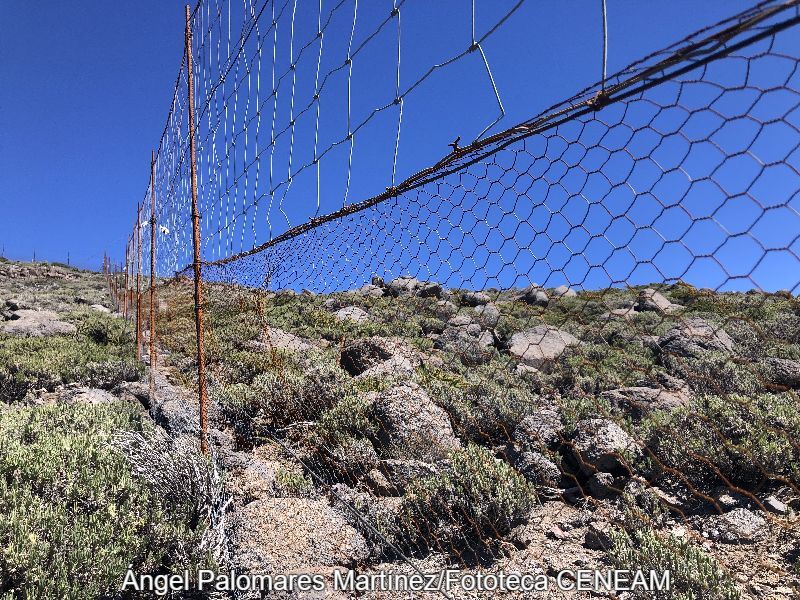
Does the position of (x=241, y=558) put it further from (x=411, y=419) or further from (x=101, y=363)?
(x=101, y=363)

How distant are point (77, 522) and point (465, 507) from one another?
2.59 metres

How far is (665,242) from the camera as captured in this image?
1.96m

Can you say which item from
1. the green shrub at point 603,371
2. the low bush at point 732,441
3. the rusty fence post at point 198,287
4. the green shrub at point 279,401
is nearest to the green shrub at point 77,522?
the rusty fence post at point 198,287

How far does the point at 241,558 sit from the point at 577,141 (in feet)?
10.3

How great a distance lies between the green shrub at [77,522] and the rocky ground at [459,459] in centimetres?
2

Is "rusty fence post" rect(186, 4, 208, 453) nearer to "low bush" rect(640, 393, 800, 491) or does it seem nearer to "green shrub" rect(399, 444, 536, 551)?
"green shrub" rect(399, 444, 536, 551)

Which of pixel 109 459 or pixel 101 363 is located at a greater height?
pixel 101 363

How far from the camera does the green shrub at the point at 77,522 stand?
99.9 inches

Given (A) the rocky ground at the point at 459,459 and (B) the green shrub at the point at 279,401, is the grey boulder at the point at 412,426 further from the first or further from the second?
(B) the green shrub at the point at 279,401

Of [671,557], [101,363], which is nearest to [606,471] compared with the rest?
[671,557]

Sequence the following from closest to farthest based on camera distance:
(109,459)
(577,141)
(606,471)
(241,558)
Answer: (577,141) < (241,558) < (109,459) < (606,471)

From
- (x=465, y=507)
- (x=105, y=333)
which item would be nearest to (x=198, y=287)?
(x=465, y=507)

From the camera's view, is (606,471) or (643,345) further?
(643,345)

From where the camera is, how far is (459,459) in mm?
4062
